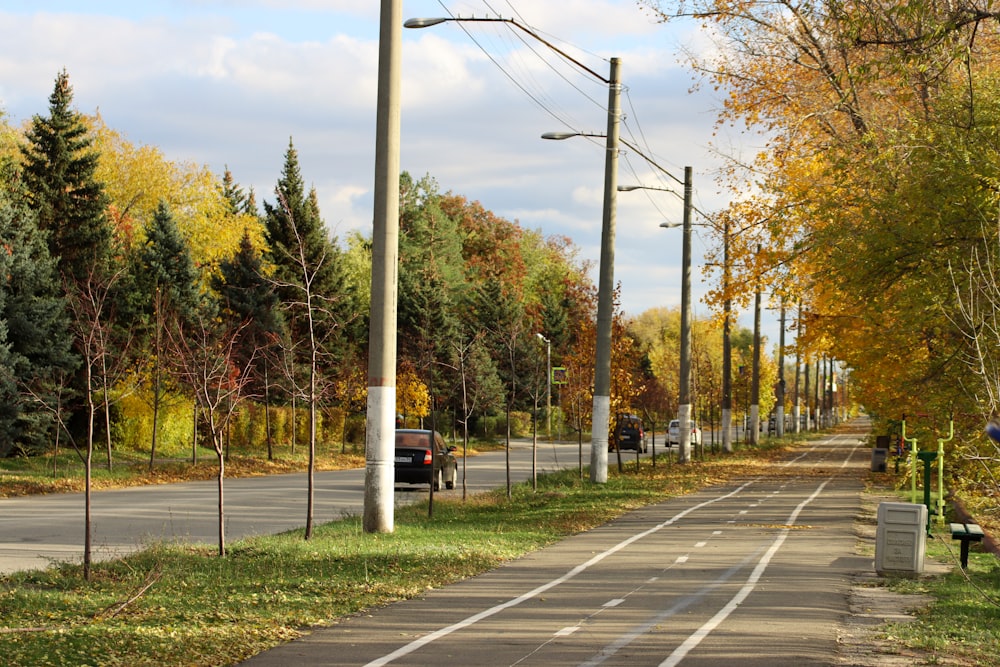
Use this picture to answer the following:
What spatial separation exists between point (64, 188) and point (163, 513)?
2342cm

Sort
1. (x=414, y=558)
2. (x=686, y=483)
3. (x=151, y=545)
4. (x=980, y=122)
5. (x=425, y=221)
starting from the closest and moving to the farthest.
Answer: (x=414, y=558) < (x=151, y=545) < (x=980, y=122) < (x=686, y=483) < (x=425, y=221)

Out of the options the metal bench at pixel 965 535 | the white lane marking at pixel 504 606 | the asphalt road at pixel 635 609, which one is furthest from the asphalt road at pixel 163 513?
the metal bench at pixel 965 535

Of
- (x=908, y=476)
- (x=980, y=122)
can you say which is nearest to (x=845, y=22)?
(x=980, y=122)

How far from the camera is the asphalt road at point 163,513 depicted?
17.4 m

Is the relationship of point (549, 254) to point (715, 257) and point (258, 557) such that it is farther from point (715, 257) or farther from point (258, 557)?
point (258, 557)

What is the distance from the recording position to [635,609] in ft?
37.5

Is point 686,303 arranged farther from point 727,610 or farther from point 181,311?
point 727,610

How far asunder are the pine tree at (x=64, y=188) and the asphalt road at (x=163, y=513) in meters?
11.5

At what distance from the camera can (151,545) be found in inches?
616

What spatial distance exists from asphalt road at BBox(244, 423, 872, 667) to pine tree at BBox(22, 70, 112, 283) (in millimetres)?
28557

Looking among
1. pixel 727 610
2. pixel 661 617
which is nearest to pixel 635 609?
pixel 661 617

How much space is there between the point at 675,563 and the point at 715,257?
19.6 m

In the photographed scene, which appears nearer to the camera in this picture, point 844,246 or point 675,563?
point 675,563

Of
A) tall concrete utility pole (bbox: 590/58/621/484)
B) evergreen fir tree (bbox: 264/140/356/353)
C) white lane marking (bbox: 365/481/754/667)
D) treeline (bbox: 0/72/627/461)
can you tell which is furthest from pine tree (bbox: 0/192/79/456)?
white lane marking (bbox: 365/481/754/667)
